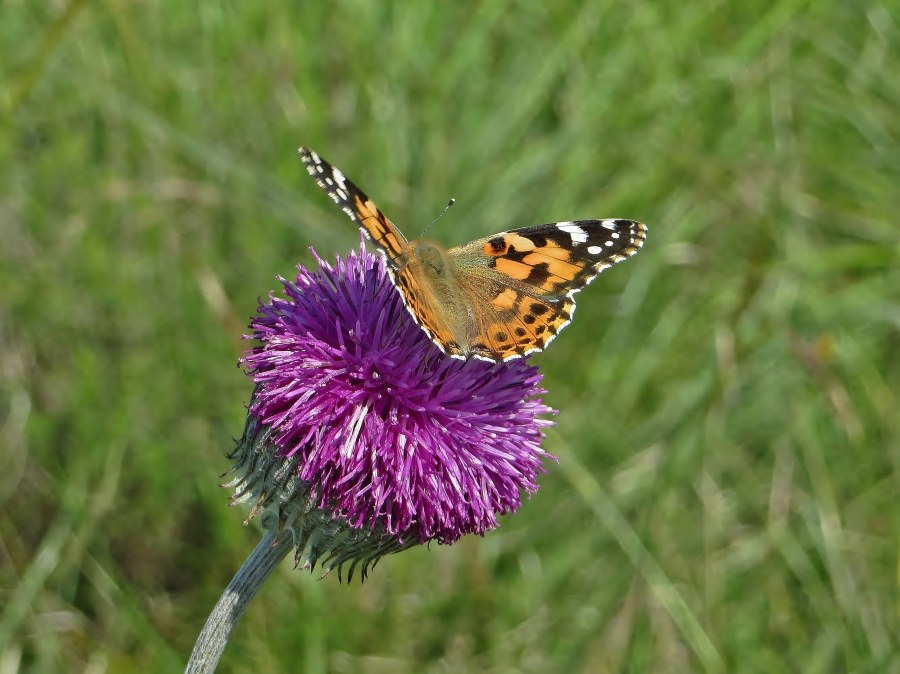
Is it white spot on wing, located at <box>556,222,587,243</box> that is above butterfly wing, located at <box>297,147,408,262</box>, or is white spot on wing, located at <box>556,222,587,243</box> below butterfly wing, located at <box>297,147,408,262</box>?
below

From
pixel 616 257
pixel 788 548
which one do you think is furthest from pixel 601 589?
pixel 616 257

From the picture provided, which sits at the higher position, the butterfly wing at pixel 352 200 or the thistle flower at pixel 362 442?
the butterfly wing at pixel 352 200

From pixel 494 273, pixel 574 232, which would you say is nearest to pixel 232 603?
pixel 494 273

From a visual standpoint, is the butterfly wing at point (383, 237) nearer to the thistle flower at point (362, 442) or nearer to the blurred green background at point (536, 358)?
the thistle flower at point (362, 442)

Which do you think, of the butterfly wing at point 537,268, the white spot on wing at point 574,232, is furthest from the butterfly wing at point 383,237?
the white spot on wing at point 574,232

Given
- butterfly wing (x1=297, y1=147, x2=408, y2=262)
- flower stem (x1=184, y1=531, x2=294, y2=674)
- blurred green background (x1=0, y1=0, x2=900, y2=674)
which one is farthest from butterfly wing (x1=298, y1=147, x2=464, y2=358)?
blurred green background (x1=0, y1=0, x2=900, y2=674)

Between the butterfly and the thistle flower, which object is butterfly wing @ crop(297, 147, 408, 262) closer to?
the butterfly
